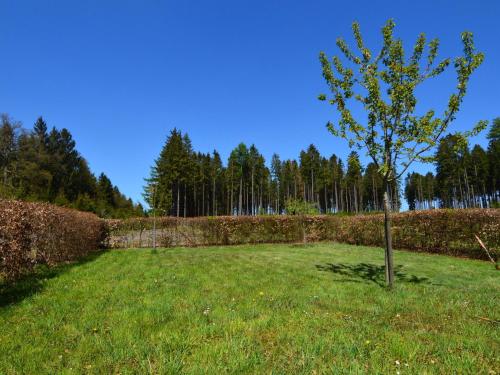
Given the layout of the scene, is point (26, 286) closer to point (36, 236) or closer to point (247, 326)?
point (36, 236)

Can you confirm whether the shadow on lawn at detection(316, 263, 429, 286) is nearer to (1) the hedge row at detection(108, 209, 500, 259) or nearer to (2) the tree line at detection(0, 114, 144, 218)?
(1) the hedge row at detection(108, 209, 500, 259)

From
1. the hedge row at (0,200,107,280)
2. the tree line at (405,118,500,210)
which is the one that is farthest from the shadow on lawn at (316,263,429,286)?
the tree line at (405,118,500,210)

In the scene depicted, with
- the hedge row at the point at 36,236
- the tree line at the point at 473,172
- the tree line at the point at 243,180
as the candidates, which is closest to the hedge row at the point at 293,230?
the hedge row at the point at 36,236

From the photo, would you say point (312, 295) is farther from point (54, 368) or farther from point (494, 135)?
point (494, 135)

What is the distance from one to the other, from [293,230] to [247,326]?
18911 millimetres

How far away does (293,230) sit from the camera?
75.8 ft

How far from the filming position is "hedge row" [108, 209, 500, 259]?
16125 millimetres

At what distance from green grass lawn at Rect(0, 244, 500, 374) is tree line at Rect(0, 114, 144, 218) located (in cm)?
2937

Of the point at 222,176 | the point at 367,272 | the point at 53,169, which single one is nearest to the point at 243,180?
the point at 222,176

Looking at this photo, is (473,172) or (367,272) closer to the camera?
(367,272)

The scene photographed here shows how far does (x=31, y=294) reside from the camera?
21.0ft

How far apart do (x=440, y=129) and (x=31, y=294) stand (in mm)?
Answer: 8923

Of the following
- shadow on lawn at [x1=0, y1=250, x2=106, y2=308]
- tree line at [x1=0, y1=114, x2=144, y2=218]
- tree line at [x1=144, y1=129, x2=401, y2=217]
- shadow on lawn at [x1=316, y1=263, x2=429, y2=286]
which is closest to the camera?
shadow on lawn at [x1=0, y1=250, x2=106, y2=308]

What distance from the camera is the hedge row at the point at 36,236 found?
7172mm
